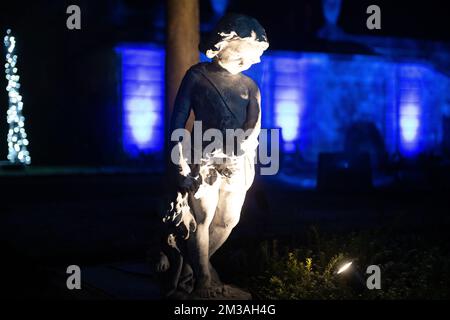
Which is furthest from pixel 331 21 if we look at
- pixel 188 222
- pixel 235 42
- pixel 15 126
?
pixel 188 222

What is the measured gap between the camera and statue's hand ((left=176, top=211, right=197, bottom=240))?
18.9 ft

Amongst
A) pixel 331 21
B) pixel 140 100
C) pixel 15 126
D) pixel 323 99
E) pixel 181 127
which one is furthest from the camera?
pixel 331 21

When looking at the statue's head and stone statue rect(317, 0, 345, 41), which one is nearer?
the statue's head

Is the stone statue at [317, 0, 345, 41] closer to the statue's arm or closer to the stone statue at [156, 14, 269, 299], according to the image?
the stone statue at [156, 14, 269, 299]

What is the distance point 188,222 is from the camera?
580cm

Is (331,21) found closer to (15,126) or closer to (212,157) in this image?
(15,126)

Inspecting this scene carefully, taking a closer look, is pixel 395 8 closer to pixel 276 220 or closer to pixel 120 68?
pixel 120 68

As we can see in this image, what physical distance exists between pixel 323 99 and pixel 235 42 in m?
23.4

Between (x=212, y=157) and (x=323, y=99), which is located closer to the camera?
(x=212, y=157)

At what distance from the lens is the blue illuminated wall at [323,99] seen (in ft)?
85.4

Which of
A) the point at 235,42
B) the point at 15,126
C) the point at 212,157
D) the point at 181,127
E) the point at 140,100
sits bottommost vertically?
the point at 15,126

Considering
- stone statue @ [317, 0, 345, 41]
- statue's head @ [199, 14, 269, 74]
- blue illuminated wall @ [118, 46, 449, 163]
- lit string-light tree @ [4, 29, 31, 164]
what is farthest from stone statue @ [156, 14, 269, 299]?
stone statue @ [317, 0, 345, 41]

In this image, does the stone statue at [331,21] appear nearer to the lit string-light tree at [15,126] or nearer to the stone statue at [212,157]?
the lit string-light tree at [15,126]

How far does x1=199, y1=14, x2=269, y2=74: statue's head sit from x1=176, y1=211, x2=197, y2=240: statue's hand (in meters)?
1.33
